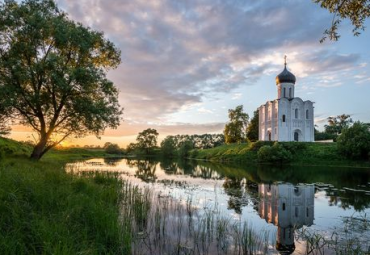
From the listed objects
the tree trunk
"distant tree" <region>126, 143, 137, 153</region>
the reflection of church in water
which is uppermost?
"distant tree" <region>126, 143, 137, 153</region>

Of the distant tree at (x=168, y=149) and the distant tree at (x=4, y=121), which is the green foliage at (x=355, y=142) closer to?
the distant tree at (x=4, y=121)

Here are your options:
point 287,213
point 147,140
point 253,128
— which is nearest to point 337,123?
point 253,128

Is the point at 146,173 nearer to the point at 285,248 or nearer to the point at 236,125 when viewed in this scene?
the point at 285,248

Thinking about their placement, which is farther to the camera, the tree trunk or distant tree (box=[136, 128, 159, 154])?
distant tree (box=[136, 128, 159, 154])

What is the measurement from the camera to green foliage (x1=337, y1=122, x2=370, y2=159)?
50831 millimetres

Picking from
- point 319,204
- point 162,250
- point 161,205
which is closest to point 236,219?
point 161,205

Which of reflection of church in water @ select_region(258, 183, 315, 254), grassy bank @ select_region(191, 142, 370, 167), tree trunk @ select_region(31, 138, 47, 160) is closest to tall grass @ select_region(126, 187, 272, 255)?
reflection of church in water @ select_region(258, 183, 315, 254)

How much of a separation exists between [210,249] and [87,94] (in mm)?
19960

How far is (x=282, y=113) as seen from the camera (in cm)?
7350

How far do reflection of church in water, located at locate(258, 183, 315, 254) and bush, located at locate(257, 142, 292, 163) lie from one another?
39.1 m

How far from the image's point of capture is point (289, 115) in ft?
240

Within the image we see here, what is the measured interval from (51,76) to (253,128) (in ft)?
243

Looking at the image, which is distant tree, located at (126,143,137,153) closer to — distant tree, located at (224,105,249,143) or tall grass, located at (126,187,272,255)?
distant tree, located at (224,105,249,143)

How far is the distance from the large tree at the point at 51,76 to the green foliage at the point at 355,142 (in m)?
44.8
